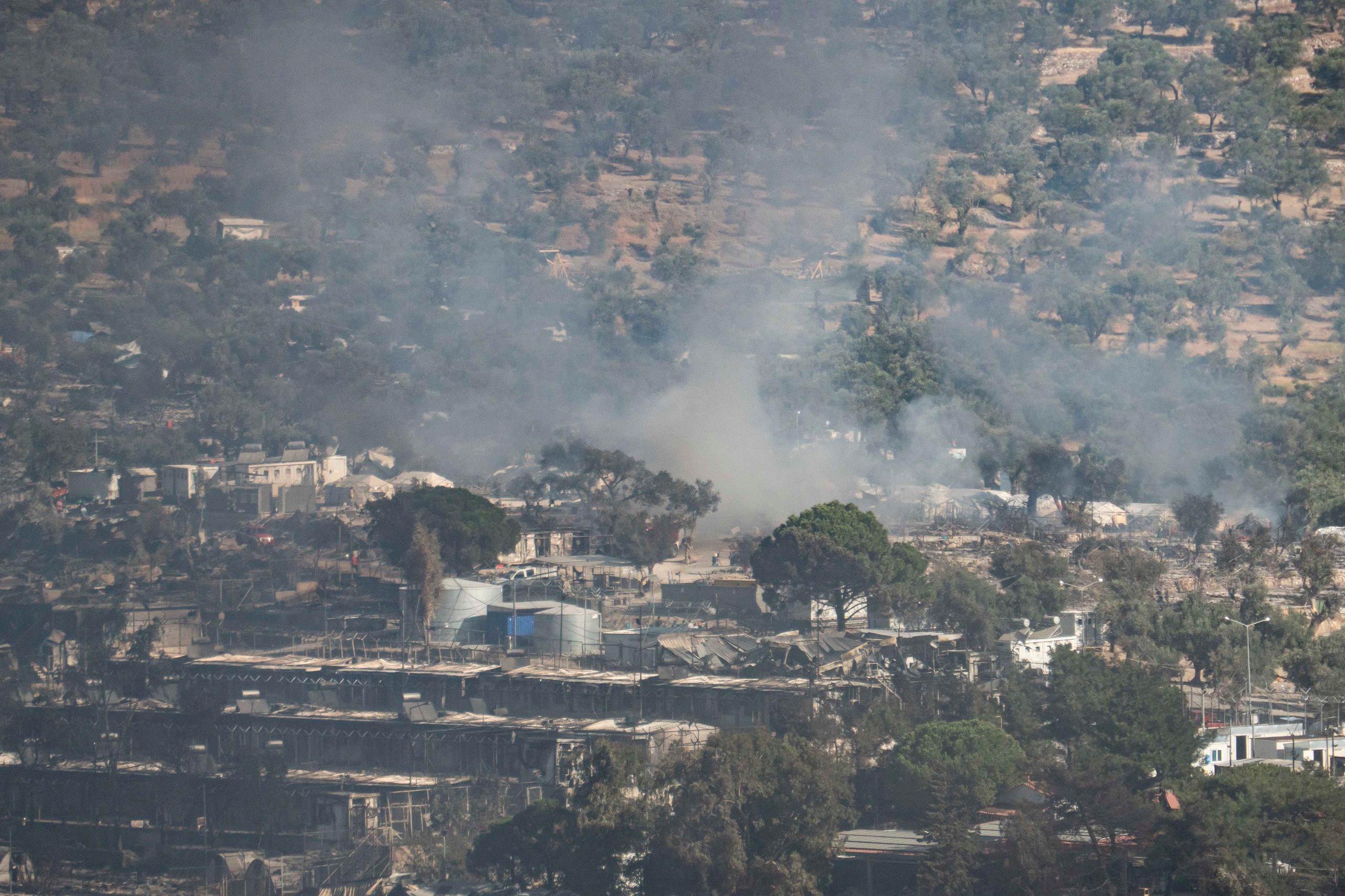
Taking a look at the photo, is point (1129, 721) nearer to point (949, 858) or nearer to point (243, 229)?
point (949, 858)

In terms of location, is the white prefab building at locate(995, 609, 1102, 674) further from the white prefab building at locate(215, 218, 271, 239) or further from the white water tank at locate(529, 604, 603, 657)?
the white prefab building at locate(215, 218, 271, 239)

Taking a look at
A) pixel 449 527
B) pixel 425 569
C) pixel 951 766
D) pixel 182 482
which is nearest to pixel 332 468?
pixel 182 482

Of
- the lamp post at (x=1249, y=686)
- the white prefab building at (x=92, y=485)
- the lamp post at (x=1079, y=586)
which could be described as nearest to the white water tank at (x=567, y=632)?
the lamp post at (x=1079, y=586)

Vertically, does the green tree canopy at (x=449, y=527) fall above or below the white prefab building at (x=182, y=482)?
below

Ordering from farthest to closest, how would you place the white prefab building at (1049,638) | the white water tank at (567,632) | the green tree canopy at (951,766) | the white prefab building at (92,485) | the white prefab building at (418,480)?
the white prefab building at (418,480) → the white prefab building at (92,485) → the white water tank at (567,632) → the white prefab building at (1049,638) → the green tree canopy at (951,766)

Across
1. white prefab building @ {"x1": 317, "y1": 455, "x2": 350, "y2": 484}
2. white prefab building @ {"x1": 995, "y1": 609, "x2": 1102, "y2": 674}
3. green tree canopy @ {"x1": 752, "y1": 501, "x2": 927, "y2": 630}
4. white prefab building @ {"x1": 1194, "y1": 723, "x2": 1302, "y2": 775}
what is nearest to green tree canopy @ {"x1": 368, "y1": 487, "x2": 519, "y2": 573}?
green tree canopy @ {"x1": 752, "y1": 501, "x2": 927, "y2": 630}

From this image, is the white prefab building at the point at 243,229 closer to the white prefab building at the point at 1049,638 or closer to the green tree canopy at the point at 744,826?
the white prefab building at the point at 1049,638

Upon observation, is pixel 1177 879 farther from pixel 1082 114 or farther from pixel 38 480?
pixel 1082 114
